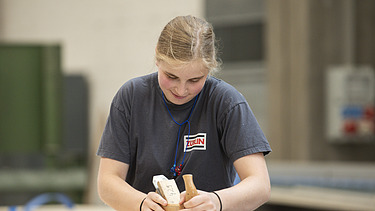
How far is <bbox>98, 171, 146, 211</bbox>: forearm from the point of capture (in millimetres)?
1370

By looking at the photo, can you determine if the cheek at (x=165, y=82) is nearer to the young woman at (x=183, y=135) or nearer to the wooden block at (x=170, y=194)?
the young woman at (x=183, y=135)

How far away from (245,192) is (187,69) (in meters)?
0.36

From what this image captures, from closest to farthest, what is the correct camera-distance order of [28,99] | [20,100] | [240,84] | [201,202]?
1. [201,202]
2. [20,100]
3. [28,99]
4. [240,84]

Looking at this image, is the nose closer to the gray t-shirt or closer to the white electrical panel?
the gray t-shirt

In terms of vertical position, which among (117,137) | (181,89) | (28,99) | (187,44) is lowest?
(28,99)

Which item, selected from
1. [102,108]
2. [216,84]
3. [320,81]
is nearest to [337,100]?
[320,81]

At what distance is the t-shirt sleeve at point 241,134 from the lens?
1.41 metres

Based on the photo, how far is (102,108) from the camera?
258 inches

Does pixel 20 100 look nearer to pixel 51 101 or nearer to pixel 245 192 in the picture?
pixel 51 101

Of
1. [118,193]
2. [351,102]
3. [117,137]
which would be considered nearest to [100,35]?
[351,102]

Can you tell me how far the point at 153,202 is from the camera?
1288mm

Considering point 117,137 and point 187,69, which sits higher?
point 187,69

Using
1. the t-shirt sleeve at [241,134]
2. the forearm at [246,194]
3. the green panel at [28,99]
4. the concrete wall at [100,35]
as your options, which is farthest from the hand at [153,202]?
the concrete wall at [100,35]

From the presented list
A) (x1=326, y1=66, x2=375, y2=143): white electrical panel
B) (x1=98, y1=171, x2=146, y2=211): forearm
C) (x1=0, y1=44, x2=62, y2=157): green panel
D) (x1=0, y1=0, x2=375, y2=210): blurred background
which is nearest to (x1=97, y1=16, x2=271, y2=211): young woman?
(x1=98, y1=171, x2=146, y2=211): forearm
